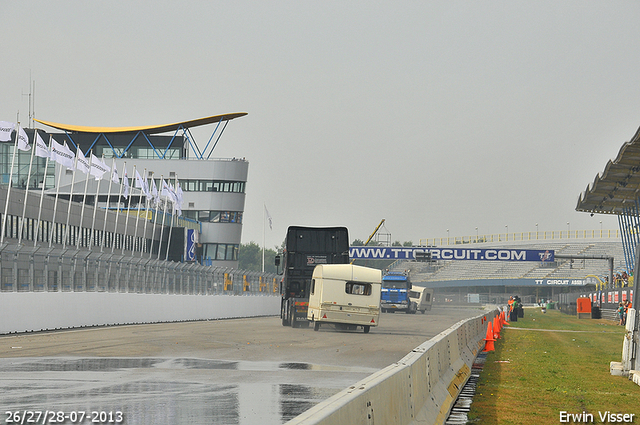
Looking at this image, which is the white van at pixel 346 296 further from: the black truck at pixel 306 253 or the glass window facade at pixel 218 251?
the glass window facade at pixel 218 251

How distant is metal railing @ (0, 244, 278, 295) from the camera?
26.1 m

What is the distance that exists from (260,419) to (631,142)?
70.1 feet

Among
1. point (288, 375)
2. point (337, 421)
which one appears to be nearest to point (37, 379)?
point (288, 375)

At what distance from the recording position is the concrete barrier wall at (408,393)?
5465mm

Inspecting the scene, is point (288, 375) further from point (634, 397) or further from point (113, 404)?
point (634, 397)

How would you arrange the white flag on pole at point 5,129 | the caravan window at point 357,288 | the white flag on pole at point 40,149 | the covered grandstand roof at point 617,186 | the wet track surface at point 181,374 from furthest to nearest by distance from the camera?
the white flag on pole at point 40,149 < the white flag on pole at point 5,129 < the caravan window at point 357,288 < the covered grandstand roof at point 617,186 < the wet track surface at point 181,374

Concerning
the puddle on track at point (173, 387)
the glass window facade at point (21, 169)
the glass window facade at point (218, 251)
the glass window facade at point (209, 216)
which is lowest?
the puddle on track at point (173, 387)

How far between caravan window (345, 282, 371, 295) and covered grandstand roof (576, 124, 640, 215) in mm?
10474

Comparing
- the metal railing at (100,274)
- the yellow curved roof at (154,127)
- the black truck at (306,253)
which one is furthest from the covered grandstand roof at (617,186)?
the yellow curved roof at (154,127)

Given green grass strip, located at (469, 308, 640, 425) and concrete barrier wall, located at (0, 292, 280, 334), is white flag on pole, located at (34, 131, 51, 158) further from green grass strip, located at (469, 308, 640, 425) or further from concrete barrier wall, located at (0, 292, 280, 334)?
green grass strip, located at (469, 308, 640, 425)

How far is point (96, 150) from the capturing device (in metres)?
107

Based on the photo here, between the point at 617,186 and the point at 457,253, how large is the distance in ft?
173

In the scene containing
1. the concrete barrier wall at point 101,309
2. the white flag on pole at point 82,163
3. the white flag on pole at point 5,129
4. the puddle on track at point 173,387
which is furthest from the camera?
the white flag on pole at point 82,163

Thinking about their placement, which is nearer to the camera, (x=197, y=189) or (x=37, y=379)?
(x=37, y=379)
